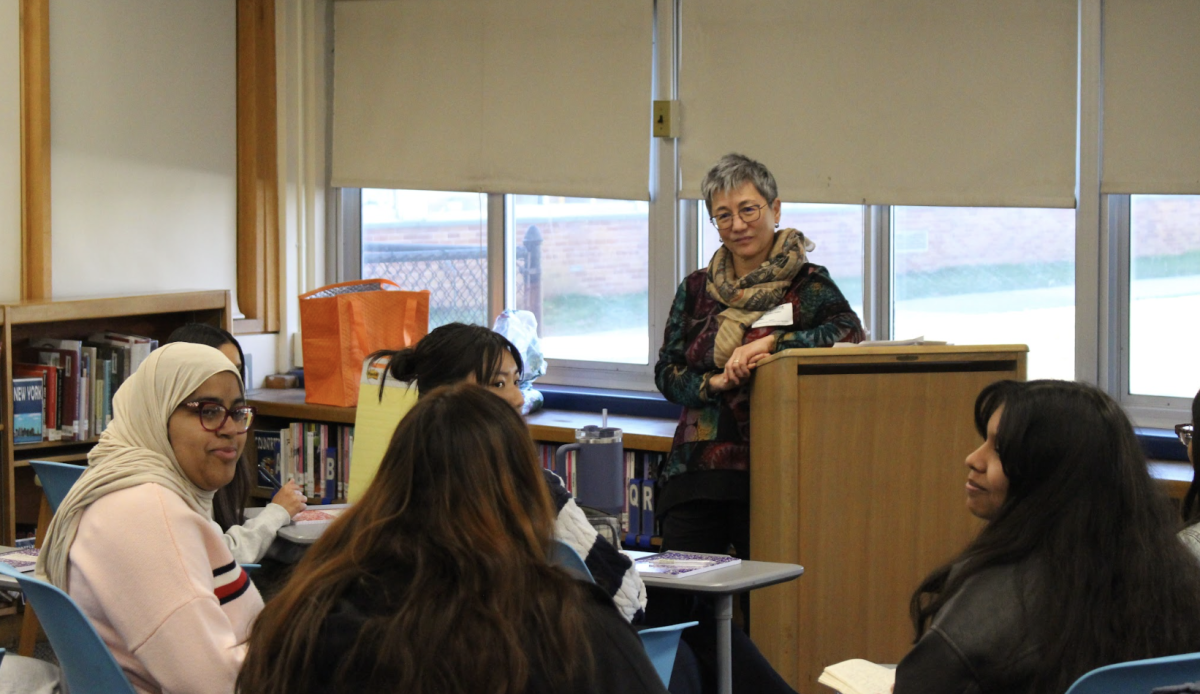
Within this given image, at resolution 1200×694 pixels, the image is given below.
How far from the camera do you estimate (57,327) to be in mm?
4391

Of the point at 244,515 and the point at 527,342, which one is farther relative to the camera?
the point at 527,342

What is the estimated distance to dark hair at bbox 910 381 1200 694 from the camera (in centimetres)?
154

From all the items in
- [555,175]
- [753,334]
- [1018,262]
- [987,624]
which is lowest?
[987,624]

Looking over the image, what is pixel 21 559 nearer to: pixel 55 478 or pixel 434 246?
pixel 55 478

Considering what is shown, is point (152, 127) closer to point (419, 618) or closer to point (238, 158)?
point (238, 158)

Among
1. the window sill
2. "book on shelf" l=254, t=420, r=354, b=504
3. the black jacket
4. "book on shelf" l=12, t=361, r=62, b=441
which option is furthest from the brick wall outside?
the black jacket

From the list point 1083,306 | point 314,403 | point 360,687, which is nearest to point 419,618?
point 360,687

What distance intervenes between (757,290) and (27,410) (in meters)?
2.55

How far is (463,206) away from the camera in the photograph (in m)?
5.19

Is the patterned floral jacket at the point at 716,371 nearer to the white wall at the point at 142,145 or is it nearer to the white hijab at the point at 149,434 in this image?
the white hijab at the point at 149,434

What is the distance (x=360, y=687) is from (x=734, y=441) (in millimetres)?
2033

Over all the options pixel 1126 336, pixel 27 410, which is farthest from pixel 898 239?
pixel 27 410

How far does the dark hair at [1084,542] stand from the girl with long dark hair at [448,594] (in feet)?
1.89

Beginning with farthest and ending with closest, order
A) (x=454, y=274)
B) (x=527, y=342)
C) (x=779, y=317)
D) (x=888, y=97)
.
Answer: (x=454, y=274), (x=527, y=342), (x=888, y=97), (x=779, y=317)
